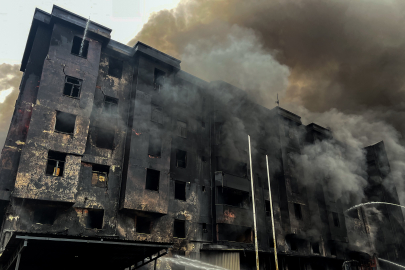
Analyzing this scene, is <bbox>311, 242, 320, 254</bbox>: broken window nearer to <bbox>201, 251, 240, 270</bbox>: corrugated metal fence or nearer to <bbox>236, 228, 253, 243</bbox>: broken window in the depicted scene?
<bbox>236, 228, 253, 243</bbox>: broken window

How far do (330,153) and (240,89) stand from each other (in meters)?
17.1

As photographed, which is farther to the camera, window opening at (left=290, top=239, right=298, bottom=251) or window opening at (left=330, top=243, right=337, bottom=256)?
window opening at (left=330, top=243, right=337, bottom=256)

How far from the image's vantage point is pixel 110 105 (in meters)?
26.8

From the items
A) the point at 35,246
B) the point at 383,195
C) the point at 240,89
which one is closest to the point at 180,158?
the point at 240,89

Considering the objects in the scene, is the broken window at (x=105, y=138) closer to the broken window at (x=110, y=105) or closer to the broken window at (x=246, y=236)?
the broken window at (x=110, y=105)

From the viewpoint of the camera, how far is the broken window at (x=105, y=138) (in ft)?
83.5

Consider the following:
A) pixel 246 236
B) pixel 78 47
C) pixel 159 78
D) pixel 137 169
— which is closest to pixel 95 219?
pixel 137 169

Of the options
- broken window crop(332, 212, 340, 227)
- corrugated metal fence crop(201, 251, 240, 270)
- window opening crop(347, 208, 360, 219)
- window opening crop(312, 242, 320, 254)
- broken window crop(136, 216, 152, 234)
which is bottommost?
corrugated metal fence crop(201, 251, 240, 270)

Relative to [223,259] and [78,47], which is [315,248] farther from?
[78,47]

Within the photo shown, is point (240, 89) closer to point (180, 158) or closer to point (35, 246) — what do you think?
point (180, 158)

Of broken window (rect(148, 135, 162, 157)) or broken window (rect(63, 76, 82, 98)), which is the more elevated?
broken window (rect(63, 76, 82, 98))

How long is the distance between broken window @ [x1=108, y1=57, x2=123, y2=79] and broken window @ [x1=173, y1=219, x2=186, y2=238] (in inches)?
581

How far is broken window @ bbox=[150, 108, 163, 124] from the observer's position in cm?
2820

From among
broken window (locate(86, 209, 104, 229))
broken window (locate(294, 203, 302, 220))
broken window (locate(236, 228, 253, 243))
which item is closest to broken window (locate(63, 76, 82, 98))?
broken window (locate(86, 209, 104, 229))
